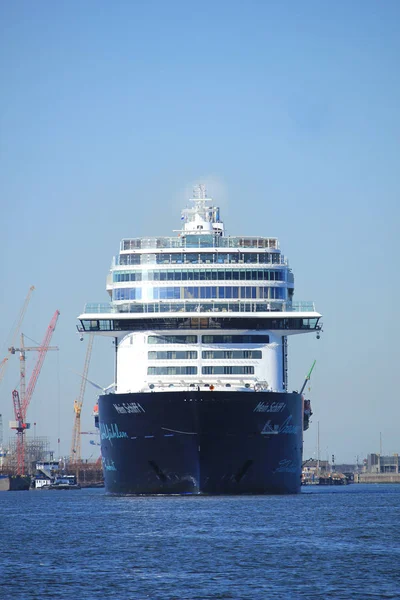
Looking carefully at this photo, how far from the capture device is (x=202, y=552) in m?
57.7

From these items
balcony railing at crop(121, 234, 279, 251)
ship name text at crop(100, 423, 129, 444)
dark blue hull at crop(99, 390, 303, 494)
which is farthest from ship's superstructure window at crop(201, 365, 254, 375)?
balcony railing at crop(121, 234, 279, 251)

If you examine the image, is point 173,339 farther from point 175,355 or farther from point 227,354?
point 227,354

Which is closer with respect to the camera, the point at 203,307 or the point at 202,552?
the point at 202,552

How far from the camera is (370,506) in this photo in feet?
316

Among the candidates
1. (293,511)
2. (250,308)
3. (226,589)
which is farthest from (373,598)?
(250,308)

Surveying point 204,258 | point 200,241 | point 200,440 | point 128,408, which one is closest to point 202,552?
point 200,440

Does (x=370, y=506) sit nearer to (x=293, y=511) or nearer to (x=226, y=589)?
(x=293, y=511)

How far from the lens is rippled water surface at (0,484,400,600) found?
47.9m

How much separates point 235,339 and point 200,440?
10545mm

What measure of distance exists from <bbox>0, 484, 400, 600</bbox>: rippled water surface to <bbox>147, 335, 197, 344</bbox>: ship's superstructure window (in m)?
13.1

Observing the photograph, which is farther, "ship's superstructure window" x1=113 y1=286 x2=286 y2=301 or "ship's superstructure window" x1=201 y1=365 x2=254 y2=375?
"ship's superstructure window" x1=113 y1=286 x2=286 y2=301

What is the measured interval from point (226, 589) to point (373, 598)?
5.30 meters

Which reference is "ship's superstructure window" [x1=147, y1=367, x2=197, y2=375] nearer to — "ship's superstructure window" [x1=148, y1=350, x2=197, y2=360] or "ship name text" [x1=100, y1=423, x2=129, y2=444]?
"ship's superstructure window" [x1=148, y1=350, x2=197, y2=360]

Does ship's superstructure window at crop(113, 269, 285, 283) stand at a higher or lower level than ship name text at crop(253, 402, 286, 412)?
higher
